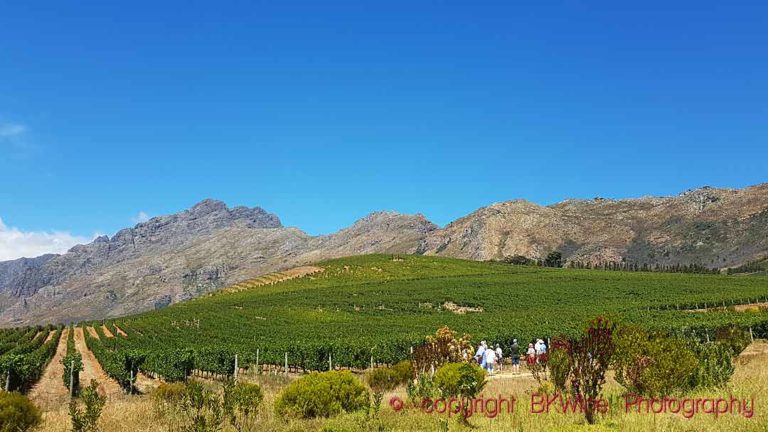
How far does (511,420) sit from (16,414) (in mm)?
11146

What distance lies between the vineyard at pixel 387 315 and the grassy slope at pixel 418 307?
0.18m

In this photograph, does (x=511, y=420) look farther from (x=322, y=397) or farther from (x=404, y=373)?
(x=404, y=373)

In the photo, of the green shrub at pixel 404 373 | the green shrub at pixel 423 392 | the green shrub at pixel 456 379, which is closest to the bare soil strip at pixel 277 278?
the green shrub at pixel 404 373

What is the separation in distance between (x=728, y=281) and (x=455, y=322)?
6553 centimetres

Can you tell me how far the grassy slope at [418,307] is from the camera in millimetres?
51312

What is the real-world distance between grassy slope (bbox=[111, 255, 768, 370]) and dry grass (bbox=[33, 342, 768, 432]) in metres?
22.6

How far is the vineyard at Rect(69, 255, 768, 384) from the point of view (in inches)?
1521

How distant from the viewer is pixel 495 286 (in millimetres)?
98250

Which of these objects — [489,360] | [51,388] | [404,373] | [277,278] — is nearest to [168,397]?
[404,373]

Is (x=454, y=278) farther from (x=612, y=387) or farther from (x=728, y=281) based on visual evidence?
(x=612, y=387)

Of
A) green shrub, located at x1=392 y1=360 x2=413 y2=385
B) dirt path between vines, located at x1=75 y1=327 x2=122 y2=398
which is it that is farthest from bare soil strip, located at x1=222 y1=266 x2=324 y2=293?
green shrub, located at x1=392 y1=360 x2=413 y2=385

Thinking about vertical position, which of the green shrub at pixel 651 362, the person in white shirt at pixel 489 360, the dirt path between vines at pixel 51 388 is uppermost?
the green shrub at pixel 651 362

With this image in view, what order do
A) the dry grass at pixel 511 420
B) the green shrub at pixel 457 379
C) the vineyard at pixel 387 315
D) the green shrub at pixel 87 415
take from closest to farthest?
the dry grass at pixel 511 420 < the green shrub at pixel 87 415 < the green shrub at pixel 457 379 < the vineyard at pixel 387 315

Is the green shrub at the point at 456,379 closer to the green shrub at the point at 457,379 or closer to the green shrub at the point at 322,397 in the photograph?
the green shrub at the point at 457,379
